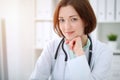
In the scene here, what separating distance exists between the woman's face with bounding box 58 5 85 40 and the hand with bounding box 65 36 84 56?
1.2 inches

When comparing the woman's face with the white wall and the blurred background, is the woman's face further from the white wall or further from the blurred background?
the white wall

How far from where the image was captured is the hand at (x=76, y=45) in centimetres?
123

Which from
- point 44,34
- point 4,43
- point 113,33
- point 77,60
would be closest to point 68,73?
point 77,60

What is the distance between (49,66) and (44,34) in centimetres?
94

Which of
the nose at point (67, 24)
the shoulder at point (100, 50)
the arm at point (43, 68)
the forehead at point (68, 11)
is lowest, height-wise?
the arm at point (43, 68)

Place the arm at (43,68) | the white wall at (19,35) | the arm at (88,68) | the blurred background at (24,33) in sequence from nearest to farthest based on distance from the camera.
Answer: the arm at (88,68) < the arm at (43,68) < the blurred background at (24,33) < the white wall at (19,35)

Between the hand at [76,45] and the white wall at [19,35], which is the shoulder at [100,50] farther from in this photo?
Answer: the white wall at [19,35]

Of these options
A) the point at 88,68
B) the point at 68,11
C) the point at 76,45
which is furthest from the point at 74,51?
the point at 68,11

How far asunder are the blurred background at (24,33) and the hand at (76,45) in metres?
0.95

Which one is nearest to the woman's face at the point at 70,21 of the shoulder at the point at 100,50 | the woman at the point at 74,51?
the woman at the point at 74,51

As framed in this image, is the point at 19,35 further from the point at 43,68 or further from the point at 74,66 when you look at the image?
the point at 74,66

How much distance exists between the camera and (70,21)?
47.5 inches

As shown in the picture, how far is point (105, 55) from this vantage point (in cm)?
125

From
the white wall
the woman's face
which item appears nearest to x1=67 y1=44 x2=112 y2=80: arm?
the woman's face
